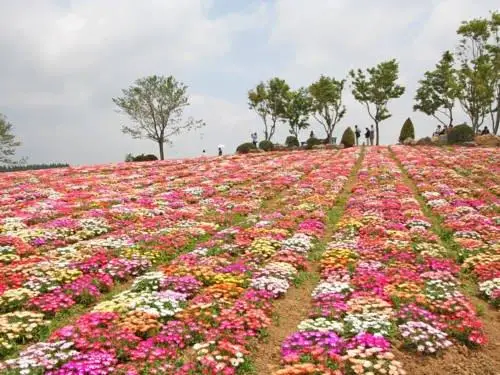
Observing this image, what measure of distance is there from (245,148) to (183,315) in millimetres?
60247

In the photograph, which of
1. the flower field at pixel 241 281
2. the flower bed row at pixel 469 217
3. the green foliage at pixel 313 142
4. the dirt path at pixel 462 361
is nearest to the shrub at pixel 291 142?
the green foliage at pixel 313 142

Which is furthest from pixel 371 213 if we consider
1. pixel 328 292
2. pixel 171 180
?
pixel 171 180

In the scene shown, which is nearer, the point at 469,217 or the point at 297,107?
the point at 469,217

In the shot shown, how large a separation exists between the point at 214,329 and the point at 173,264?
4378 mm

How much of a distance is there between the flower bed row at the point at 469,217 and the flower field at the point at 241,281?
8 cm

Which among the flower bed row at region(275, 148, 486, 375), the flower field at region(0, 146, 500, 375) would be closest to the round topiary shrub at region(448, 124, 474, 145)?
the flower field at region(0, 146, 500, 375)

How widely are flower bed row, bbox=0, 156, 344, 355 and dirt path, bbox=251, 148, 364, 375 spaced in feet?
14.6

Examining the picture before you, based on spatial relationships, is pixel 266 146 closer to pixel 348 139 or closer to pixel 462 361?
pixel 348 139

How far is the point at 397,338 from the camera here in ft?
29.2

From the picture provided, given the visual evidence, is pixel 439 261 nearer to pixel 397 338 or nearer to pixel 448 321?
pixel 448 321

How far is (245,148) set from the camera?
228ft

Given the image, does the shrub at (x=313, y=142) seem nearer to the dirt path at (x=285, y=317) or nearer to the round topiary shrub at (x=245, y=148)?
the round topiary shrub at (x=245, y=148)

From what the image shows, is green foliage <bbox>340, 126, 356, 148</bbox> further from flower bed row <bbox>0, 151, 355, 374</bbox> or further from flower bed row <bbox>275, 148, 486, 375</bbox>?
flower bed row <bbox>0, 151, 355, 374</bbox>

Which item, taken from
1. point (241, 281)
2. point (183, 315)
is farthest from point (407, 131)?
point (183, 315)
